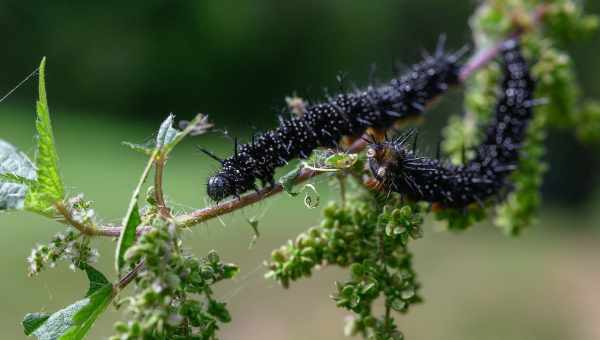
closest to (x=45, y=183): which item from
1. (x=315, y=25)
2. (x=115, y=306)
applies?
(x=115, y=306)

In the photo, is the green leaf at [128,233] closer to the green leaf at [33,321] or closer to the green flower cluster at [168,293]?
the green flower cluster at [168,293]

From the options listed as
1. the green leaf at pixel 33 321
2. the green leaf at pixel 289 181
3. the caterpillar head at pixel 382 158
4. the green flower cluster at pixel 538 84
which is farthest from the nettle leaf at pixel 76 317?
the green flower cluster at pixel 538 84

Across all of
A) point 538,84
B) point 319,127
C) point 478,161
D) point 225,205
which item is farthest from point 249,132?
point 225,205

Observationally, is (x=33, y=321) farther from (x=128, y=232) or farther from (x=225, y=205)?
(x=225, y=205)

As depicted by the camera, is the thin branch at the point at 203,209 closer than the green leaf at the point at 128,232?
No

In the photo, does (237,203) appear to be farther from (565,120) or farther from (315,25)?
(315,25)

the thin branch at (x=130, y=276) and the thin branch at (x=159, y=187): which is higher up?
the thin branch at (x=159, y=187)
